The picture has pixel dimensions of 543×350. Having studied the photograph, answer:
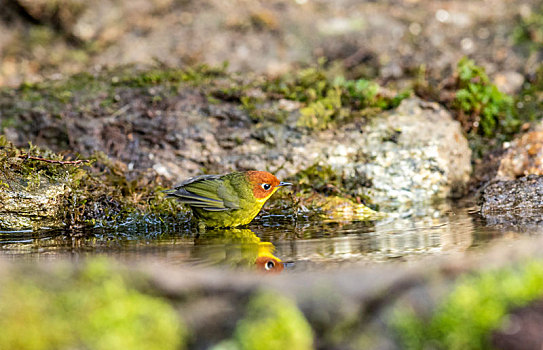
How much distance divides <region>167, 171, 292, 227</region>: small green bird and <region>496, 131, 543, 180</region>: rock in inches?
106

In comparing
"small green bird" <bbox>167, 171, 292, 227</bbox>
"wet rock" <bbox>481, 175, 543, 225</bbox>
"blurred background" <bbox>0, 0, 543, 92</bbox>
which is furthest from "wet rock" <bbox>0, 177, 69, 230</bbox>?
"blurred background" <bbox>0, 0, 543, 92</bbox>

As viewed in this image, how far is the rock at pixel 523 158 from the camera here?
5664 mm

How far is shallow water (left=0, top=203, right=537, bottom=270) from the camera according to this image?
324 centimetres

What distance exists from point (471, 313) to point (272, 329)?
84 cm

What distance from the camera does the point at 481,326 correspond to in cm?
212

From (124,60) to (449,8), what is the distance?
20.7ft

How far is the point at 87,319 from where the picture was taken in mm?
2293

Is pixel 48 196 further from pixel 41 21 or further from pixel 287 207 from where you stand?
pixel 41 21

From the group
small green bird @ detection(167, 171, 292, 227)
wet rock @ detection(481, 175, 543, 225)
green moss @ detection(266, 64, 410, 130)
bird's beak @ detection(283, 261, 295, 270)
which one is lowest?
bird's beak @ detection(283, 261, 295, 270)

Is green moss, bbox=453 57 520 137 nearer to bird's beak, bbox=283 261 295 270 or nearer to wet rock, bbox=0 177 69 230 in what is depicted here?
bird's beak, bbox=283 261 295 270

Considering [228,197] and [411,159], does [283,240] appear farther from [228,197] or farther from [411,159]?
[411,159]

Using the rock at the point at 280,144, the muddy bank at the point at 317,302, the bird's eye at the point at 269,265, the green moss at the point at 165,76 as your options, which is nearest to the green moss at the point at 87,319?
the muddy bank at the point at 317,302

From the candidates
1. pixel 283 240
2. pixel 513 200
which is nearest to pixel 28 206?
pixel 283 240

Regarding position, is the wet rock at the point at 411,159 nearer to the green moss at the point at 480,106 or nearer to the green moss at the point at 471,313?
the green moss at the point at 480,106
